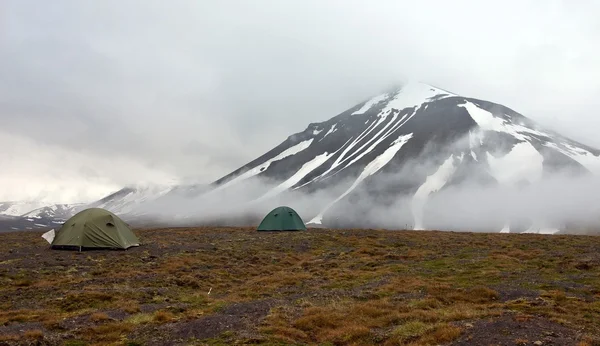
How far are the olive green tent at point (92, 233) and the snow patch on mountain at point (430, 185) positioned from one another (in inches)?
4990

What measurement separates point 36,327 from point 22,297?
626 cm

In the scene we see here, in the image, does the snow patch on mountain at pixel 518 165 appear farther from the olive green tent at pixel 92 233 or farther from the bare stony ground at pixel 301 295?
the olive green tent at pixel 92 233

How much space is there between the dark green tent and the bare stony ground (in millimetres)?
14108

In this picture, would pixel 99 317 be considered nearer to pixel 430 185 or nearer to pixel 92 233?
pixel 92 233

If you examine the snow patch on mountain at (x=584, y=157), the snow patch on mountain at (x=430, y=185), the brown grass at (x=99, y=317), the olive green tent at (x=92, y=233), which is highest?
the snow patch on mountain at (x=584, y=157)

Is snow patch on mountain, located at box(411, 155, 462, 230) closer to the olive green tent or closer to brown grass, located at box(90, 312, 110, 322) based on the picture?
the olive green tent

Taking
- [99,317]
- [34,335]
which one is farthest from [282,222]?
[34,335]

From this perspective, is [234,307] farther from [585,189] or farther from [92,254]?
[585,189]

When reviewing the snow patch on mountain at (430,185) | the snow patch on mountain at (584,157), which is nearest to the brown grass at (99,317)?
the snow patch on mountain at (430,185)

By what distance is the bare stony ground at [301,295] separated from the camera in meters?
13.4

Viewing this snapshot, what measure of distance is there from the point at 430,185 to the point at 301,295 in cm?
16872

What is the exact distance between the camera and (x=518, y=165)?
183 metres

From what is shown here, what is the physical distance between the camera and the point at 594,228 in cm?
11312

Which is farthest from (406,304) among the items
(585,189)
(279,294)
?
(585,189)
